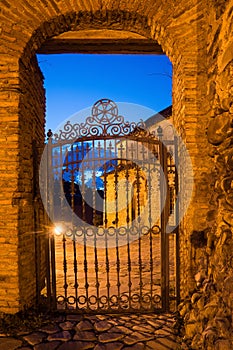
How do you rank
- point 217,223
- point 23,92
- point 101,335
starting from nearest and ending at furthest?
1. point 217,223
2. point 101,335
3. point 23,92

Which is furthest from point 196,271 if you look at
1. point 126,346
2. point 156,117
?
point 156,117

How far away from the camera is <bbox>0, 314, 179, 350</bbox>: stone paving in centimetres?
307

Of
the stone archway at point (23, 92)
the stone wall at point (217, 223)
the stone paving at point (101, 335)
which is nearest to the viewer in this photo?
the stone wall at point (217, 223)

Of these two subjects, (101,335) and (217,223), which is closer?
(217,223)

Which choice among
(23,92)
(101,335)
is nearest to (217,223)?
(101,335)

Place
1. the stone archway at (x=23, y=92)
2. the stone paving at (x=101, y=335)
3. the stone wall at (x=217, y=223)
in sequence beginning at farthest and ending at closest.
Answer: the stone archway at (x=23, y=92) < the stone paving at (x=101, y=335) < the stone wall at (x=217, y=223)

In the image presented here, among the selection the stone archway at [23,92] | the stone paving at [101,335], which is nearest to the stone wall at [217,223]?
the stone archway at [23,92]

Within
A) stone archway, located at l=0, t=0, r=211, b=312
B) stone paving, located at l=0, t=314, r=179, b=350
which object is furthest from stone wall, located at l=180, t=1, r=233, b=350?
stone paving, located at l=0, t=314, r=179, b=350

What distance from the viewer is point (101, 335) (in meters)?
3.33

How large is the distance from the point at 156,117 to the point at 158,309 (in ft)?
41.1

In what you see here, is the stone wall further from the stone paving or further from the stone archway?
the stone paving

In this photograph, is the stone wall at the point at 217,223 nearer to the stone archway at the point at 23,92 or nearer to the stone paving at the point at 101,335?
the stone archway at the point at 23,92

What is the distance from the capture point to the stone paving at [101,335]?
3070 millimetres

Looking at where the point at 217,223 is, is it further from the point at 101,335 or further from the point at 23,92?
the point at 23,92
